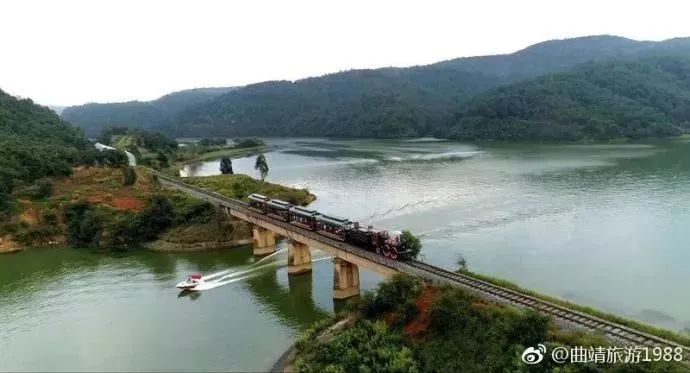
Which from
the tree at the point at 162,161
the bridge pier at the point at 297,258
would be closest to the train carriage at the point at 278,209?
the bridge pier at the point at 297,258

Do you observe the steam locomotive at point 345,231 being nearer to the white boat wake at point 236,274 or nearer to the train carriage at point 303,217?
the train carriage at point 303,217

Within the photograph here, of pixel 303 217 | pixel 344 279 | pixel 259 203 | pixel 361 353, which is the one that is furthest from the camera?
pixel 259 203

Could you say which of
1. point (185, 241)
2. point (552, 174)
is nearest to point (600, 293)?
point (185, 241)

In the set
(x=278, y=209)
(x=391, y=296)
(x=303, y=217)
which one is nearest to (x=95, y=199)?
(x=278, y=209)

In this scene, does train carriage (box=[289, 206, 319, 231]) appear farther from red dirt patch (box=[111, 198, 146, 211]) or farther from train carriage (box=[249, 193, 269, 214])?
red dirt patch (box=[111, 198, 146, 211])

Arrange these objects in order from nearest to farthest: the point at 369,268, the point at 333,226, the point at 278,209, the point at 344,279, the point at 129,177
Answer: the point at 369,268
the point at 344,279
the point at 333,226
the point at 278,209
the point at 129,177

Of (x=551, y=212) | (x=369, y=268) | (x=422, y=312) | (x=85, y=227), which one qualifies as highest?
(x=369, y=268)

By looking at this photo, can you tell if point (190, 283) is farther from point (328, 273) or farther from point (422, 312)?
Result: point (422, 312)
